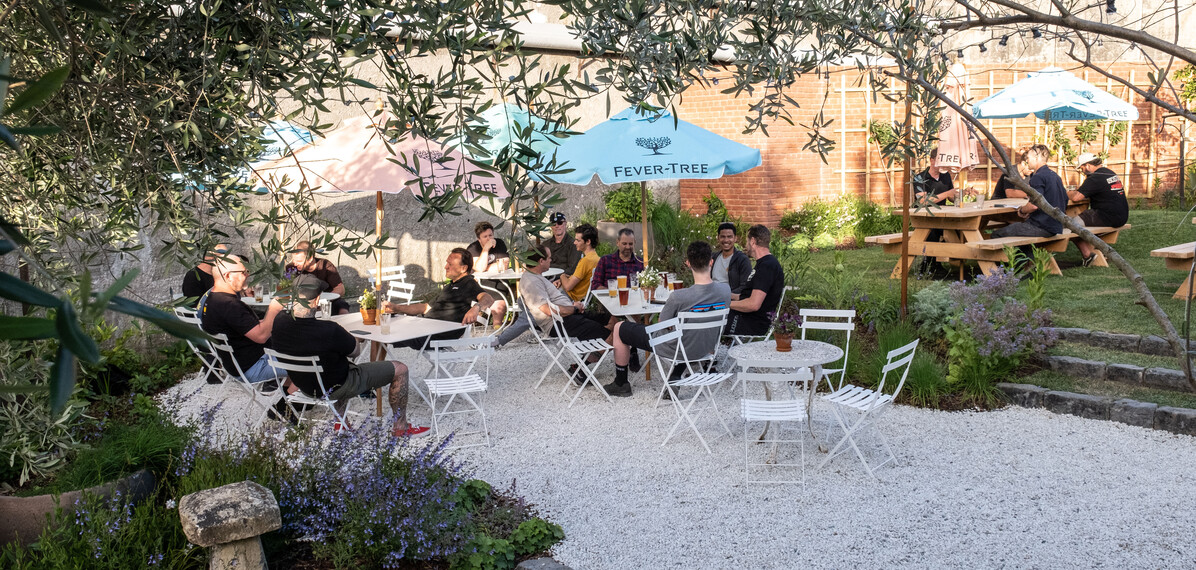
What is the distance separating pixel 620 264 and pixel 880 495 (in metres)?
4.04

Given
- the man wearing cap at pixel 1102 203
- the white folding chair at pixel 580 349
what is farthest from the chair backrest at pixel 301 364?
the man wearing cap at pixel 1102 203

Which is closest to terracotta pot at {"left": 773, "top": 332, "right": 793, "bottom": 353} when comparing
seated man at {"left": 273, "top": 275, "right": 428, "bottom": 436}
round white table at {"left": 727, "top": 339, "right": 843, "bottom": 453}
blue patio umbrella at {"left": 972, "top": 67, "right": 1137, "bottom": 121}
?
round white table at {"left": 727, "top": 339, "right": 843, "bottom": 453}

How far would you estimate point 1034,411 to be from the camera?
→ 693 centimetres

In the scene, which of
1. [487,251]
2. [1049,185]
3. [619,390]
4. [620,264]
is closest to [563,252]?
[487,251]

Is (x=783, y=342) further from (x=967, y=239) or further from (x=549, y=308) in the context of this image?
(x=967, y=239)

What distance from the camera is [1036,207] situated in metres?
10.3

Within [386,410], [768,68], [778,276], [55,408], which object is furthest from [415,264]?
[55,408]

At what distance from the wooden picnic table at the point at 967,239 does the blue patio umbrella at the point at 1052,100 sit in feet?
4.05

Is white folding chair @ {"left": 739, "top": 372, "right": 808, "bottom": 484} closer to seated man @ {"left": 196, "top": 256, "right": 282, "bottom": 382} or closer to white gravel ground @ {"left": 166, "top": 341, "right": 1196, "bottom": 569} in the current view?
white gravel ground @ {"left": 166, "top": 341, "right": 1196, "bottom": 569}

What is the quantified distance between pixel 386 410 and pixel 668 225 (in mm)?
6169

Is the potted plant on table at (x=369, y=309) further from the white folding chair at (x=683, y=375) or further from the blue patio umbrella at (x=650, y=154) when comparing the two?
the white folding chair at (x=683, y=375)

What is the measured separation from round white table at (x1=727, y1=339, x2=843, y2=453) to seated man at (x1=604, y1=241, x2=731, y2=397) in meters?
0.78

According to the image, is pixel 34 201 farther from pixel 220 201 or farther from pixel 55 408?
pixel 55 408

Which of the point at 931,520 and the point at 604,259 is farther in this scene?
the point at 604,259
